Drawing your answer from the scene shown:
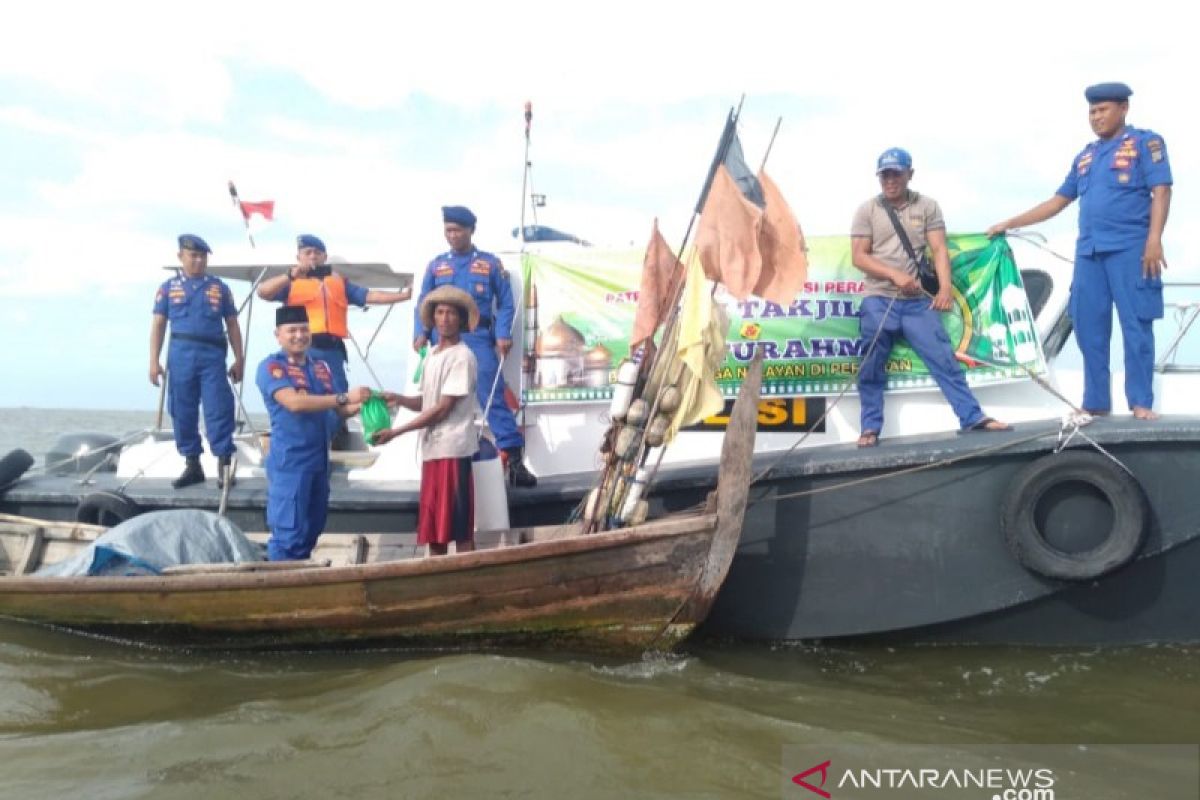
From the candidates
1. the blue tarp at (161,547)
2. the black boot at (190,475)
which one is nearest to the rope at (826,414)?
the blue tarp at (161,547)

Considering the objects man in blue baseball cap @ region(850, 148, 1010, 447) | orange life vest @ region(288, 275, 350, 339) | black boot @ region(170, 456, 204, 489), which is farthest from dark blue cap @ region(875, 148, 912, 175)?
black boot @ region(170, 456, 204, 489)

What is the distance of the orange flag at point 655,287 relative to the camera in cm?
472

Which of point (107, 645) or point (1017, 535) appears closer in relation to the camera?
point (1017, 535)

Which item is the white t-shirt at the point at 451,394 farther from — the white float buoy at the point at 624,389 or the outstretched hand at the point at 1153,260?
the outstretched hand at the point at 1153,260

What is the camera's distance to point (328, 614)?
15.3ft

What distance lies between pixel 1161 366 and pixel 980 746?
296 centimetres

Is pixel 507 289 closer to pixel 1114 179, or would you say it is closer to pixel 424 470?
pixel 424 470

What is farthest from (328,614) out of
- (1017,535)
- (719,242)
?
(1017,535)

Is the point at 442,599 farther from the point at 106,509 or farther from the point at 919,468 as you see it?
the point at 106,509

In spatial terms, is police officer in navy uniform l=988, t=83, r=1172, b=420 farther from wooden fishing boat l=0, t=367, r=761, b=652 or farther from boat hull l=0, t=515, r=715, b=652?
boat hull l=0, t=515, r=715, b=652

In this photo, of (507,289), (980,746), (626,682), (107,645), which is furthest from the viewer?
(507,289)

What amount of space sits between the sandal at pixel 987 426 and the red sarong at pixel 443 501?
255 centimetres

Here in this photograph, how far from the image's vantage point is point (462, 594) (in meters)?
4.52

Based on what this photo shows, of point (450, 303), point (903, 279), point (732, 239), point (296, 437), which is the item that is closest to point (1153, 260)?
point (903, 279)
